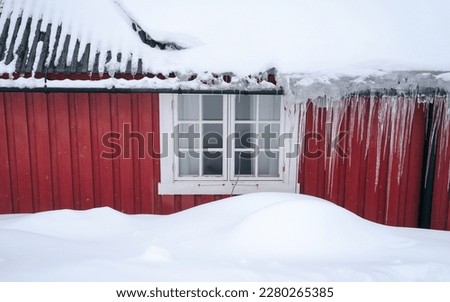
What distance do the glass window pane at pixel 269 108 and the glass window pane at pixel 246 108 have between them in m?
0.10

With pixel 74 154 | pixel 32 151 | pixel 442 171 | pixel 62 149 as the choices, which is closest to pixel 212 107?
pixel 74 154

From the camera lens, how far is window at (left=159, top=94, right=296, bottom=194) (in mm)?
4988

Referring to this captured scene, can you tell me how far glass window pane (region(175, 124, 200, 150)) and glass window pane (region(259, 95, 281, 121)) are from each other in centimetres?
88

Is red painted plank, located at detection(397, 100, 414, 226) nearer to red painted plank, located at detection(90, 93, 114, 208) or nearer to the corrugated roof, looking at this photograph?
the corrugated roof

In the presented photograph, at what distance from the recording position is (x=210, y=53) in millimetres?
4582

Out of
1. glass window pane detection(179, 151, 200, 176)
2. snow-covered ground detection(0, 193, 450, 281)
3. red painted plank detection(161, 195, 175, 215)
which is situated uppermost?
glass window pane detection(179, 151, 200, 176)

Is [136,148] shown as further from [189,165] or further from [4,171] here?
[4,171]

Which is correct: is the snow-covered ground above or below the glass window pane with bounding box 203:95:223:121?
below

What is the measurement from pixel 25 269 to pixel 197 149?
2736 mm

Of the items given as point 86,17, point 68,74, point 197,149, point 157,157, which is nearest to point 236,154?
point 197,149

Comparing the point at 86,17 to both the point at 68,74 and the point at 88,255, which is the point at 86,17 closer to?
the point at 68,74

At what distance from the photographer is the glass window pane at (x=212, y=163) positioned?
5.15 meters

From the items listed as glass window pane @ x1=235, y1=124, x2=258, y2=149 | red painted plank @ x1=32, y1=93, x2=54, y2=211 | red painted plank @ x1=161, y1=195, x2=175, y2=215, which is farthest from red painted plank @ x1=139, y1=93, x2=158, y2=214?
red painted plank @ x1=32, y1=93, x2=54, y2=211
